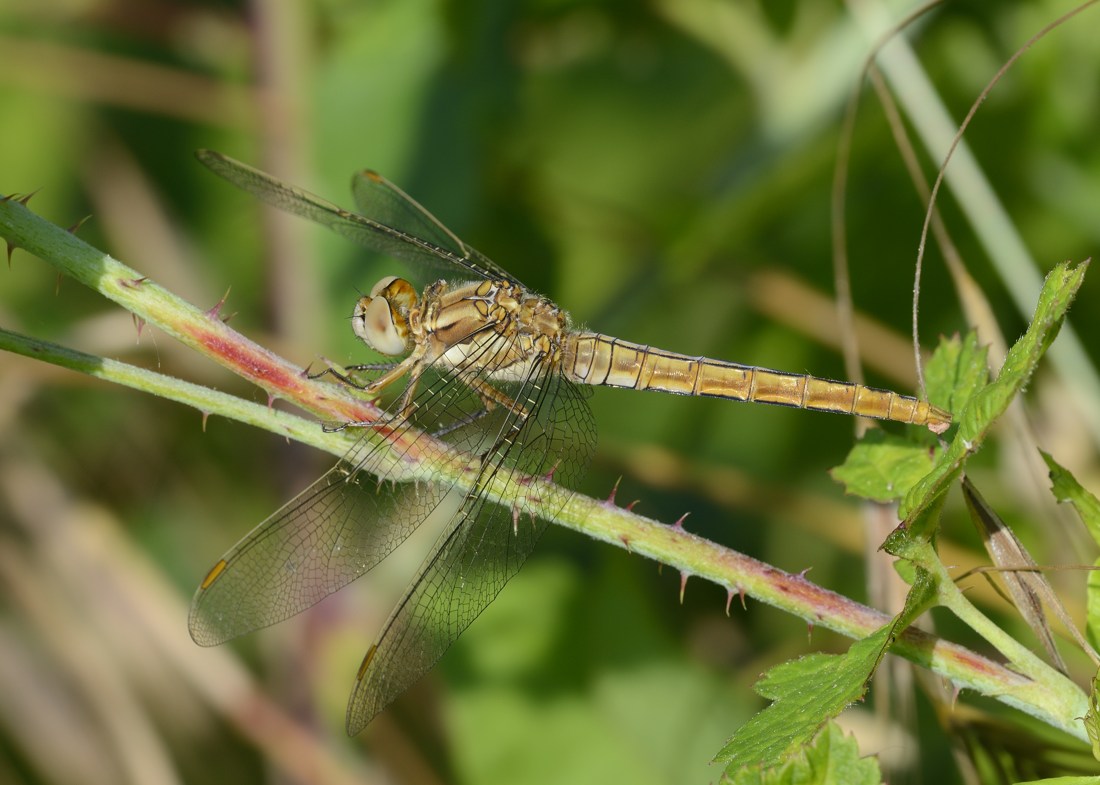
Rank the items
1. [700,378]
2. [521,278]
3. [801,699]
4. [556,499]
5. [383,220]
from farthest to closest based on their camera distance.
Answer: [521,278], [383,220], [700,378], [556,499], [801,699]

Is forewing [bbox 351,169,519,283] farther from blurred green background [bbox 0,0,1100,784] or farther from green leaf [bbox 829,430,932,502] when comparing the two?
green leaf [bbox 829,430,932,502]

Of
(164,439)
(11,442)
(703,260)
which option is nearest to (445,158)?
(703,260)

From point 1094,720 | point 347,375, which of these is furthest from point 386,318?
point 1094,720

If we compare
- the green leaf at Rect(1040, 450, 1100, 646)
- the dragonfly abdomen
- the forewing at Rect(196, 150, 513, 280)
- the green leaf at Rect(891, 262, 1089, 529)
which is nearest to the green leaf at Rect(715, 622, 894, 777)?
the green leaf at Rect(891, 262, 1089, 529)

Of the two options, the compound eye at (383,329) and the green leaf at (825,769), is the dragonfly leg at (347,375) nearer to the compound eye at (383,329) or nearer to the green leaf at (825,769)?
the compound eye at (383,329)

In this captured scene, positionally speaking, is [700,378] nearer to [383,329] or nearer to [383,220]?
[383,329]

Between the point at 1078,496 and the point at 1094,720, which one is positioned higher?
the point at 1078,496
